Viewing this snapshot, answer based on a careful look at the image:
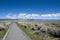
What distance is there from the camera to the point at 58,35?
2586 cm

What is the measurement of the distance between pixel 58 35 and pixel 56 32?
1277 millimetres

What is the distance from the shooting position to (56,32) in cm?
2706
